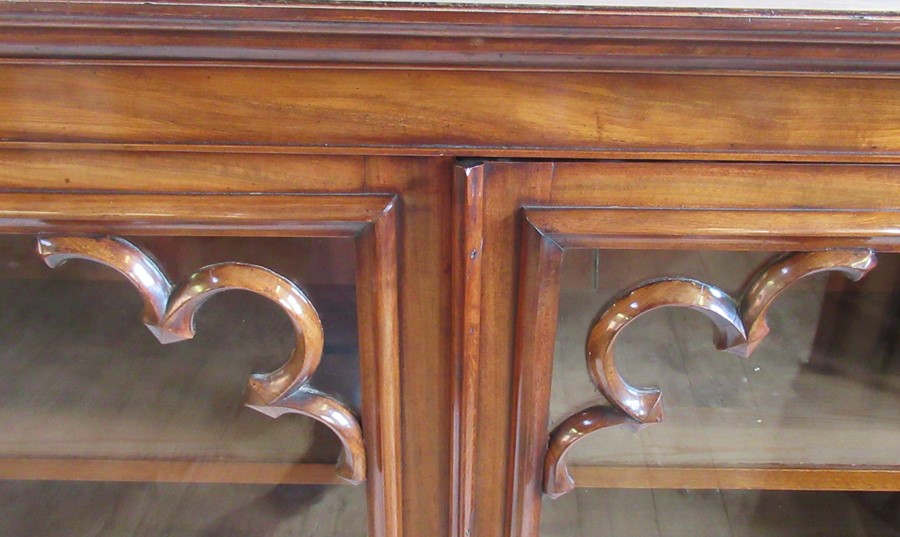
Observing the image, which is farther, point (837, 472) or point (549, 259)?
point (837, 472)

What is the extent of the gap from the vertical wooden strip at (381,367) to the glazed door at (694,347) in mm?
48

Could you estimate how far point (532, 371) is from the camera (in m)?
0.37

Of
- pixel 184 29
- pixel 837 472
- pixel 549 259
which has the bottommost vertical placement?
pixel 837 472

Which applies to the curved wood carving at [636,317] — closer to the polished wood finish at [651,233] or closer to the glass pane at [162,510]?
the polished wood finish at [651,233]

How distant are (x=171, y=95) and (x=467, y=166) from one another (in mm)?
133

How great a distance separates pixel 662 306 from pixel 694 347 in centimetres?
10

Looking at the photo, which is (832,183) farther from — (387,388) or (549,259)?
(387,388)

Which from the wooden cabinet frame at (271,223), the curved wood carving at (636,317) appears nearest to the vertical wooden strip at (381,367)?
the wooden cabinet frame at (271,223)

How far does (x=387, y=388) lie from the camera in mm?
373

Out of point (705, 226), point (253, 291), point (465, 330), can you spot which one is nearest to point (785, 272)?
point (705, 226)

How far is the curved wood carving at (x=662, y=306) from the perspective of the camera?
35 centimetres

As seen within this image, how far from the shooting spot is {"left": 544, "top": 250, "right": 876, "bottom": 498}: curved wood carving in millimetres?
352

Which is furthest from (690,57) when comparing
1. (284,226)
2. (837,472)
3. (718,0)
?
(837,472)

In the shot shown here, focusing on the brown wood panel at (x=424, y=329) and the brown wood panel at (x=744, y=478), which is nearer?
the brown wood panel at (x=424, y=329)
